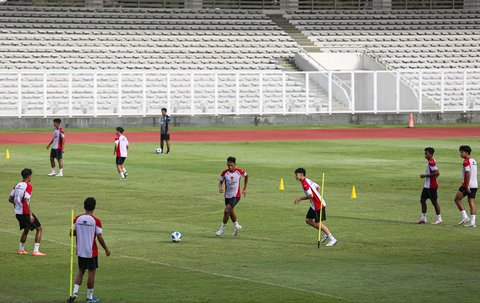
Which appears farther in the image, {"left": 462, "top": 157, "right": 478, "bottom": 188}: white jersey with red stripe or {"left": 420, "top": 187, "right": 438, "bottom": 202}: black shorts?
{"left": 420, "top": 187, "right": 438, "bottom": 202}: black shorts

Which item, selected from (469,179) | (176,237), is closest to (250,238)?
(176,237)

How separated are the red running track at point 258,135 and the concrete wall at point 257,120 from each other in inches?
137

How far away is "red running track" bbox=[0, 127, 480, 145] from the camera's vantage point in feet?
166

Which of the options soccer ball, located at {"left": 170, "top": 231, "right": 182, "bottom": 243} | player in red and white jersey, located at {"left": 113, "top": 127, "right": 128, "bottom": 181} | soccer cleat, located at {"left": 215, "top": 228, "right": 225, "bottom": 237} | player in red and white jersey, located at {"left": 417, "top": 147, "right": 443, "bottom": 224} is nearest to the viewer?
soccer ball, located at {"left": 170, "top": 231, "right": 182, "bottom": 243}

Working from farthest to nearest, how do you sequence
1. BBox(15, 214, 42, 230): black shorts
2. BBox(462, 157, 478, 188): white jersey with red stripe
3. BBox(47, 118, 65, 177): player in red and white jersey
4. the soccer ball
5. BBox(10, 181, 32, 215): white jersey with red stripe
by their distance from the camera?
BBox(47, 118, 65, 177): player in red and white jersey
BBox(462, 157, 478, 188): white jersey with red stripe
the soccer ball
BBox(15, 214, 42, 230): black shorts
BBox(10, 181, 32, 215): white jersey with red stripe

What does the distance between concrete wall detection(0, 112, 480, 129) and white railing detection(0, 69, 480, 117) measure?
385 millimetres

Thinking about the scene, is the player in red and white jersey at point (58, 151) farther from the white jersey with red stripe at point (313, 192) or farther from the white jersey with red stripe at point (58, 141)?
the white jersey with red stripe at point (313, 192)

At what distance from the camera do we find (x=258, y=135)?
54094mm

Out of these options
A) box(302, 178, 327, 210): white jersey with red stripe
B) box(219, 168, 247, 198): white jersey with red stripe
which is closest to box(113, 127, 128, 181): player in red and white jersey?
box(219, 168, 247, 198): white jersey with red stripe

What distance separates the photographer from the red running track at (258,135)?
5059 centimetres

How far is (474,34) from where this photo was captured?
7481cm

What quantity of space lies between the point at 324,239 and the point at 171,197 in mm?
8041

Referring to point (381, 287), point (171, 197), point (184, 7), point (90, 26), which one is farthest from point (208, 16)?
point (381, 287)

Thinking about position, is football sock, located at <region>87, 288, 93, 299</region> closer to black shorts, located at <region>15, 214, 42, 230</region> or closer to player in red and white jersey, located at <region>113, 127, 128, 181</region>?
black shorts, located at <region>15, 214, 42, 230</region>
